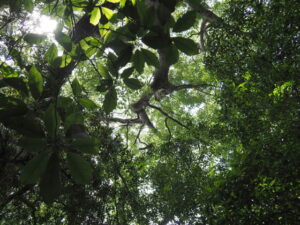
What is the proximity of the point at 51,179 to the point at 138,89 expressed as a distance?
2.00 m

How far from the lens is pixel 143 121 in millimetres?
9312

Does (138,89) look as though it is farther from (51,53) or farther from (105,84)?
(51,53)

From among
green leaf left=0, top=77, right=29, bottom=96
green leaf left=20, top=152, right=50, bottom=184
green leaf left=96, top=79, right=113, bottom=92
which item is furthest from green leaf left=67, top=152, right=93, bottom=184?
green leaf left=96, top=79, right=113, bottom=92

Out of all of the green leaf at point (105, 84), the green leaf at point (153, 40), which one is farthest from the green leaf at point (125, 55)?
the green leaf at point (105, 84)

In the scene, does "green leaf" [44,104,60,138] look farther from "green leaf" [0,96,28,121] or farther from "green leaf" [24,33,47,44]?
"green leaf" [24,33,47,44]

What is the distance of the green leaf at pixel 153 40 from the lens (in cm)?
147

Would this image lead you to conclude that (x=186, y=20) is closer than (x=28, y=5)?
Yes

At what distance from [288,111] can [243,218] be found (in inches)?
53.2

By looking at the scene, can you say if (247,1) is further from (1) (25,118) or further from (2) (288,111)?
(1) (25,118)

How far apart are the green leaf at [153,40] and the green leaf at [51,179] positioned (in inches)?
34.8

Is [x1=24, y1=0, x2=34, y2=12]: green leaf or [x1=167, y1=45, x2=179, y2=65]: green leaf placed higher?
[x1=24, y1=0, x2=34, y2=12]: green leaf

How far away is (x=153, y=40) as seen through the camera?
148 centimetres

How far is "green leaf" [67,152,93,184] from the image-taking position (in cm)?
128

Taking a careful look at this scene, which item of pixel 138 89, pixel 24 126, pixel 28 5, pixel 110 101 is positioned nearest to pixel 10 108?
pixel 24 126
